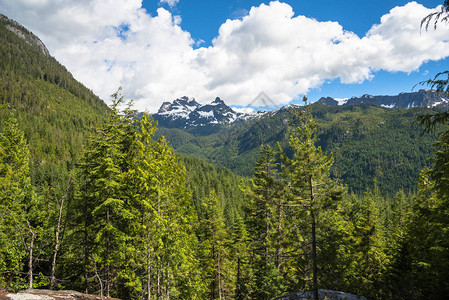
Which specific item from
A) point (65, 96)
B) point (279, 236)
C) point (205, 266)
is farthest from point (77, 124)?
point (279, 236)

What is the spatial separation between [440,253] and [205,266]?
21176 mm

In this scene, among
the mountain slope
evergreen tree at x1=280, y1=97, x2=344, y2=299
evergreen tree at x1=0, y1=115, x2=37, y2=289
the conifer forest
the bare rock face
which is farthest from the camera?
the mountain slope

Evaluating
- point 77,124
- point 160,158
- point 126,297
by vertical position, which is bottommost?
point 126,297

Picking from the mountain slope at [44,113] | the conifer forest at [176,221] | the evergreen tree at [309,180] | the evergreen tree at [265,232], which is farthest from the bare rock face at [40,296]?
the mountain slope at [44,113]

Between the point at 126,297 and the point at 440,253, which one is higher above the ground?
the point at 440,253

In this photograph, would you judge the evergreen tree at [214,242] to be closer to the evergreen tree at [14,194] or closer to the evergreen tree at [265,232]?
the evergreen tree at [265,232]

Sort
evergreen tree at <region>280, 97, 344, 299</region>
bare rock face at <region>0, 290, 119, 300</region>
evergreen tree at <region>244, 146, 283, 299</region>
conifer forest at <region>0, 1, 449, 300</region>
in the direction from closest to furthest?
bare rock face at <region>0, 290, 119, 300</region> < evergreen tree at <region>280, 97, 344, 299</region> < conifer forest at <region>0, 1, 449, 300</region> < evergreen tree at <region>244, 146, 283, 299</region>

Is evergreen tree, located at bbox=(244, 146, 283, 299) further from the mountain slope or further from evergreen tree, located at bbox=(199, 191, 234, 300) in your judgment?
the mountain slope

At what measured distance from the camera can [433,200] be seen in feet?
65.5

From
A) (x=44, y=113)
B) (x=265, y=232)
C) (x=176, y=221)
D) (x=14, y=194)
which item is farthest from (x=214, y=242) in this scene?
(x=44, y=113)

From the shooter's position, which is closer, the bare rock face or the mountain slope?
the bare rock face

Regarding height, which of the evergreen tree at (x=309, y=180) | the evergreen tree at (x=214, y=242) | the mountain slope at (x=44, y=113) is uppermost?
the mountain slope at (x=44, y=113)

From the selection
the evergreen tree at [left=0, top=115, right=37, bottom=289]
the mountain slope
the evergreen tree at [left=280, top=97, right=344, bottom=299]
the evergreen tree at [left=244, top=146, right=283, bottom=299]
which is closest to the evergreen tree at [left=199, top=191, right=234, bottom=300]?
the evergreen tree at [left=244, top=146, right=283, bottom=299]

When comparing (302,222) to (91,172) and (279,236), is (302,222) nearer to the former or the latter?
(279,236)
